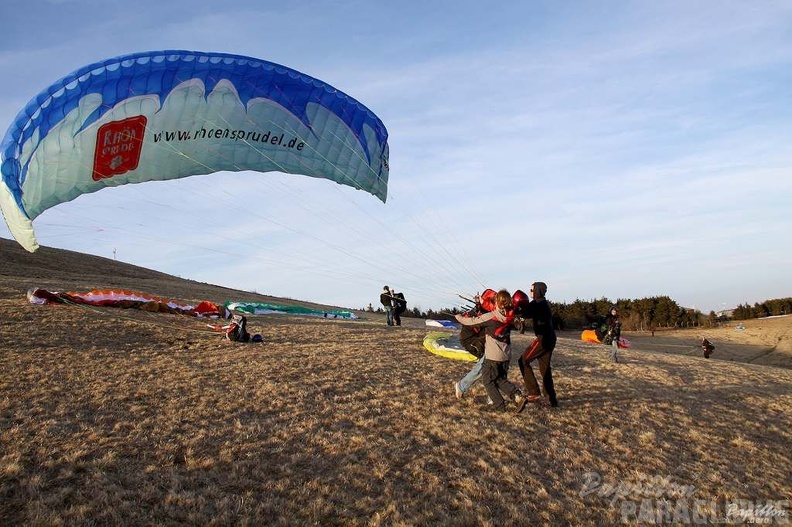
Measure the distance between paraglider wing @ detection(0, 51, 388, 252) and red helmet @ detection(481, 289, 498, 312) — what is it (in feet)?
20.1

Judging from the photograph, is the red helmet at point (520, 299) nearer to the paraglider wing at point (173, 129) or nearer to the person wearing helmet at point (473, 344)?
the person wearing helmet at point (473, 344)

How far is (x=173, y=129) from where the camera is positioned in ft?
39.5

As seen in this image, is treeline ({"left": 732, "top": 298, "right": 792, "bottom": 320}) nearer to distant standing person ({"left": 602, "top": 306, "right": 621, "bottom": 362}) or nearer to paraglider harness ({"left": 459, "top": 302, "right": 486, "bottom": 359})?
distant standing person ({"left": 602, "top": 306, "right": 621, "bottom": 362})

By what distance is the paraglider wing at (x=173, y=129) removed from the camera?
1091 centimetres

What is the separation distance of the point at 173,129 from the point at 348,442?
8455 mm

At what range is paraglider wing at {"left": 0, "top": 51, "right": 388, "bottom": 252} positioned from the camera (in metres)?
10.9

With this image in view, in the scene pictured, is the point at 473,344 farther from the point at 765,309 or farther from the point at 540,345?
the point at 765,309

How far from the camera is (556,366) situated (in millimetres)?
12508

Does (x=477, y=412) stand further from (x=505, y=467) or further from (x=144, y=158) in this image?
(x=144, y=158)

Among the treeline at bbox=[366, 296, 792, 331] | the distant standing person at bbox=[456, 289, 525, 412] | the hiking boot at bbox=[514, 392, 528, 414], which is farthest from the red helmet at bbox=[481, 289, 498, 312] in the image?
the treeline at bbox=[366, 296, 792, 331]

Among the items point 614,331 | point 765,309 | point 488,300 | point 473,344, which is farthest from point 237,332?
point 765,309

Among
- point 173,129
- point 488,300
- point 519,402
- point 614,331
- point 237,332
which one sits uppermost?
point 173,129

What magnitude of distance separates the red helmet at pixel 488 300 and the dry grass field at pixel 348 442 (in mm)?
1501

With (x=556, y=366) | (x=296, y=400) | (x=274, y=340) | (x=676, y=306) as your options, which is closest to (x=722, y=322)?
(x=676, y=306)
